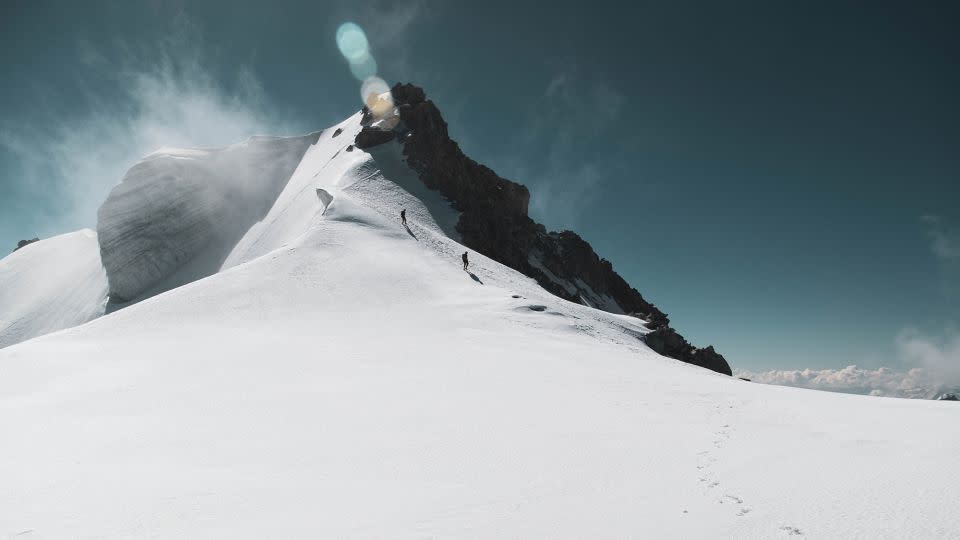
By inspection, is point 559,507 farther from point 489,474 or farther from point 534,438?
point 534,438

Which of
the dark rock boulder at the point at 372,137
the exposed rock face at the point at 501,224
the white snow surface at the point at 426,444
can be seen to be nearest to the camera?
the white snow surface at the point at 426,444

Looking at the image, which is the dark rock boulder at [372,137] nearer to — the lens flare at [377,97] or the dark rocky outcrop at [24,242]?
the lens flare at [377,97]

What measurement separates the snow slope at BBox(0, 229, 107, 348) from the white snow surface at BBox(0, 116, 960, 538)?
61277 mm

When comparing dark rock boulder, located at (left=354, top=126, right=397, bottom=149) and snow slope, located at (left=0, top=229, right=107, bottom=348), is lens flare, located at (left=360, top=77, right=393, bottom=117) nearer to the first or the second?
dark rock boulder, located at (left=354, top=126, right=397, bottom=149)

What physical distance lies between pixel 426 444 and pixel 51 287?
92.0m

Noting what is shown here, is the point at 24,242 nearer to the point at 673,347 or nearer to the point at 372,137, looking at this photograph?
the point at 372,137

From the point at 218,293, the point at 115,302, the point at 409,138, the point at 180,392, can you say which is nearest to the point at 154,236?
the point at 115,302

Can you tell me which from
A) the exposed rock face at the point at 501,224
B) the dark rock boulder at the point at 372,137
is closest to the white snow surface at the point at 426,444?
the exposed rock face at the point at 501,224

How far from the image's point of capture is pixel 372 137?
2758 inches

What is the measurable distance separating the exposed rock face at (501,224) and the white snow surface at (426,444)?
45.9 m

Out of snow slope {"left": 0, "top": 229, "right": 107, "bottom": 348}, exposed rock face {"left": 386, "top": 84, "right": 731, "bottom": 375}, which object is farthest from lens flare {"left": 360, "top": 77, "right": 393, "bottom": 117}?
snow slope {"left": 0, "top": 229, "right": 107, "bottom": 348}

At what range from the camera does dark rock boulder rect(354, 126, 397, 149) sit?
69.9 meters

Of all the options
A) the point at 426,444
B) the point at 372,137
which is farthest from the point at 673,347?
the point at 372,137

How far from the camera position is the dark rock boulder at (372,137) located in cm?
6988
